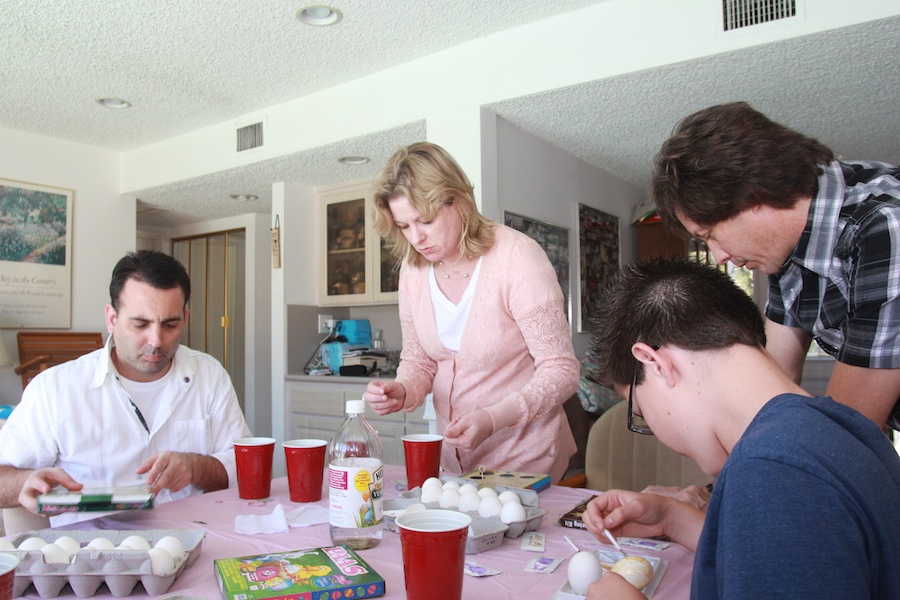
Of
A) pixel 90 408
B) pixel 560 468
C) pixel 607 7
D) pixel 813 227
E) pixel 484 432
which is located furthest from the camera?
pixel 607 7

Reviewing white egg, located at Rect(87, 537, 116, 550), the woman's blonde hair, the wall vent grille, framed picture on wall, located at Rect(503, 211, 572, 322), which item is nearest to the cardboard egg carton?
white egg, located at Rect(87, 537, 116, 550)

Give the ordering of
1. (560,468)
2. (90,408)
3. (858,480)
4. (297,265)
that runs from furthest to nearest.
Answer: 1. (297,265)
2. (560,468)
3. (90,408)
4. (858,480)

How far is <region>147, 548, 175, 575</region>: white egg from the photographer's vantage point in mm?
877

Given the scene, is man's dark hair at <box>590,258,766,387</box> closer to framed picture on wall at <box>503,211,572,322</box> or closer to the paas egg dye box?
the paas egg dye box

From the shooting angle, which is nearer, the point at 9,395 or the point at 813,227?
the point at 813,227

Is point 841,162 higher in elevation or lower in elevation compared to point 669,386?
higher

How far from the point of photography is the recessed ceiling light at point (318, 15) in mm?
3082

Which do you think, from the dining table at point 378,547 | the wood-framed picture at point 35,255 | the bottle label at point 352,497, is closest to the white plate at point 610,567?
the dining table at point 378,547

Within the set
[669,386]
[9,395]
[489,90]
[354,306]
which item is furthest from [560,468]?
[9,395]

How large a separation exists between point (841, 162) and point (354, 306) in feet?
14.5

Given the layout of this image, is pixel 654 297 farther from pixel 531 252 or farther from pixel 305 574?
pixel 531 252

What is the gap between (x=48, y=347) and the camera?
4.80 m

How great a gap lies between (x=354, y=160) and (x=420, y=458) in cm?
347

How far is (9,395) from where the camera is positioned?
15.8ft
